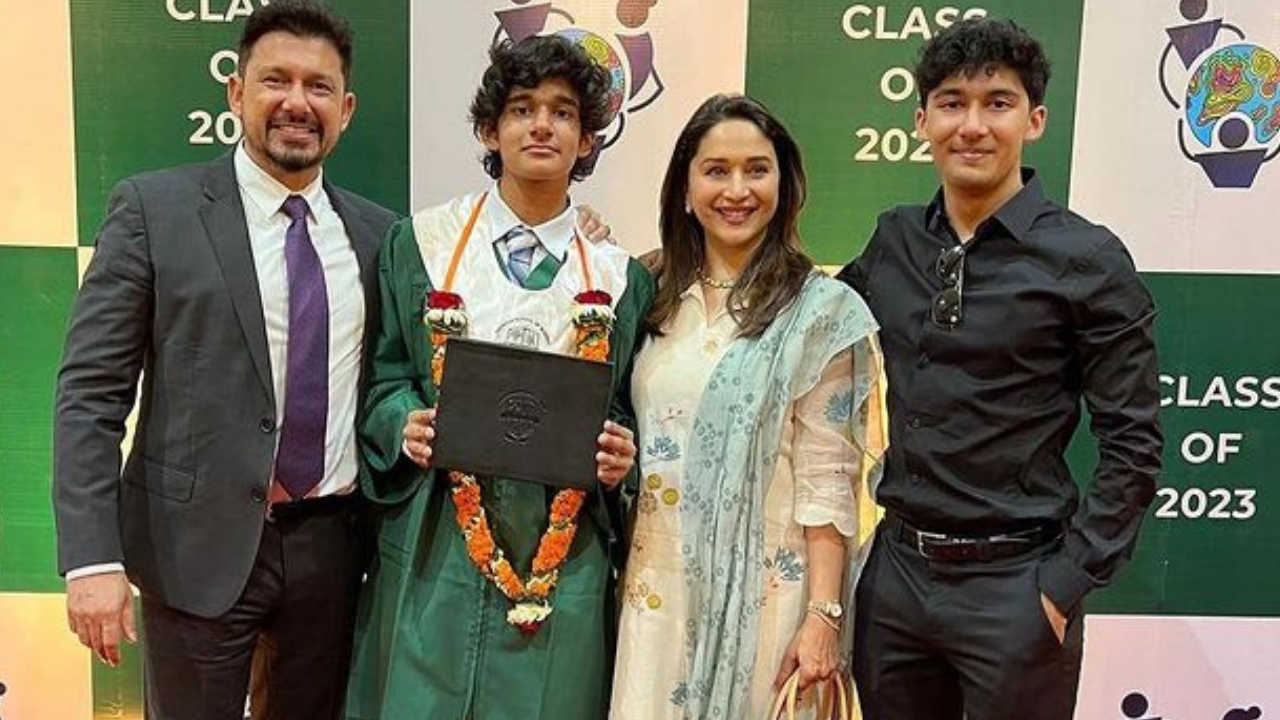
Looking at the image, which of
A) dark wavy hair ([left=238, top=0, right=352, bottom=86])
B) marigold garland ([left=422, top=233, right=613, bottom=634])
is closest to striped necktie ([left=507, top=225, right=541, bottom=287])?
marigold garland ([left=422, top=233, right=613, bottom=634])

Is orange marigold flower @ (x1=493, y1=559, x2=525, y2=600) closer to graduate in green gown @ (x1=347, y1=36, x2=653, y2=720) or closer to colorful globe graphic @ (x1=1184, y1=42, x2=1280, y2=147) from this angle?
graduate in green gown @ (x1=347, y1=36, x2=653, y2=720)

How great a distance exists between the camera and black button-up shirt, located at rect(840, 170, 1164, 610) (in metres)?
1.78

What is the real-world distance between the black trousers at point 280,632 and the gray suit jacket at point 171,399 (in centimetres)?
5

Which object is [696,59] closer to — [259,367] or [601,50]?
[601,50]

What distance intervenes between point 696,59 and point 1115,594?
1635 mm

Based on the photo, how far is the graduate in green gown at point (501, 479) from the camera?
1.85m

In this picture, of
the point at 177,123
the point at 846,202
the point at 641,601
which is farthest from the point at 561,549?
the point at 177,123

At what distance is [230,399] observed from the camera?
6.05 feet

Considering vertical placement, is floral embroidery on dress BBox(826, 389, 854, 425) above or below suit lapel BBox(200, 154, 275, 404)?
below

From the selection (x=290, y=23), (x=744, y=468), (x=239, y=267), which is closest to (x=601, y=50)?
(x=290, y=23)

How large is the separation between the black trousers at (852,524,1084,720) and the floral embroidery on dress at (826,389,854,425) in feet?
0.77

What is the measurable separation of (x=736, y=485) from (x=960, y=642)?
45cm

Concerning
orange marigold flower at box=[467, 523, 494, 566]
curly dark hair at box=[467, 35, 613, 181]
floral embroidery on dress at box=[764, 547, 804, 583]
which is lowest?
floral embroidery on dress at box=[764, 547, 804, 583]

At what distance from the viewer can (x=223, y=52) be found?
2.52 metres
